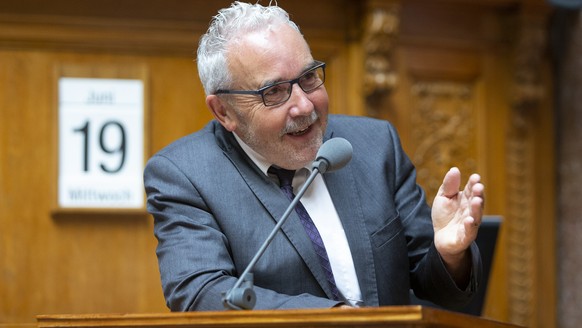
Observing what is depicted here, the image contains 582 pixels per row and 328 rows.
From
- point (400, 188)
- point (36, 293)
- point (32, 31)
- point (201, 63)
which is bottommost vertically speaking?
point (36, 293)

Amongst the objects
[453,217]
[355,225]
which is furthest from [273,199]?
[453,217]

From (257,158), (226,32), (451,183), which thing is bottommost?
(451,183)

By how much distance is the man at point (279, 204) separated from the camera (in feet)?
9.93

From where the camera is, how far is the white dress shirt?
10.3ft

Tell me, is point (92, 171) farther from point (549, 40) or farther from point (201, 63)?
point (549, 40)

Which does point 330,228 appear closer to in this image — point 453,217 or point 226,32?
point 453,217

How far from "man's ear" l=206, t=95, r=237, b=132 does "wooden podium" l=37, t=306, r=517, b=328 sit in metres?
1.01

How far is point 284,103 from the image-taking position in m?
3.12

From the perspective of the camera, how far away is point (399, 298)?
10.6ft

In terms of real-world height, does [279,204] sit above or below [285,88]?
below

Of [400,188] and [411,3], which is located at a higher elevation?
[411,3]

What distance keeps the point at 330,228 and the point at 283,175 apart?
0.21 metres

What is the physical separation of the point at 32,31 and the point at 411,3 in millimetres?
1931

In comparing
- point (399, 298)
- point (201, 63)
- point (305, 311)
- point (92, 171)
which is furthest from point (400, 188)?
point (92, 171)
